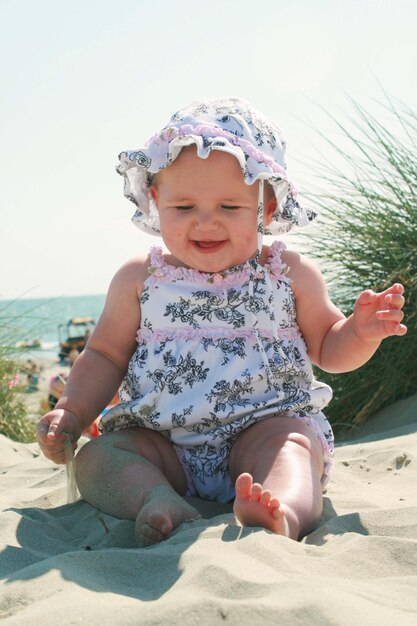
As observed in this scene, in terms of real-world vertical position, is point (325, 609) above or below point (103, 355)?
below

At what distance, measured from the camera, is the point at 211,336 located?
2.85 metres

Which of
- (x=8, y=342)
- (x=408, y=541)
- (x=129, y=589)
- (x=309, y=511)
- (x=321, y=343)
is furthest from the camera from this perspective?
(x=8, y=342)

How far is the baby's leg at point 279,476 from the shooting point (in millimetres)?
2014

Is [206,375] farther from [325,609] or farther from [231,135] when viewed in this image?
[325,609]

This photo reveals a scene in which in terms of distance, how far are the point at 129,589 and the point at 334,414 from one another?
3117 millimetres

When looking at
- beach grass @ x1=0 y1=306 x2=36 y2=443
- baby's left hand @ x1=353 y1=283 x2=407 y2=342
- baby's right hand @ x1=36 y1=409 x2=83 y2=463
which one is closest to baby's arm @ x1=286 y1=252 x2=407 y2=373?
baby's left hand @ x1=353 y1=283 x2=407 y2=342

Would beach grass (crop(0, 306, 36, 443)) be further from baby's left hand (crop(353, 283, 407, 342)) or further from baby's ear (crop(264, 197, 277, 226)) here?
baby's left hand (crop(353, 283, 407, 342))

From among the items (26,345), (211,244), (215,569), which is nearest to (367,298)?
(211,244)

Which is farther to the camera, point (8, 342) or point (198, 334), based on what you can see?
point (8, 342)

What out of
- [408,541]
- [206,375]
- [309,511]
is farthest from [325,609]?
[206,375]

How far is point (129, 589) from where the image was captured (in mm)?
1679

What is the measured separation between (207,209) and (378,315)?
649mm

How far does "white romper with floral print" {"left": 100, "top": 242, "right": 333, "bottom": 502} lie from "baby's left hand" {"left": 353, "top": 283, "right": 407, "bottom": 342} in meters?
0.31

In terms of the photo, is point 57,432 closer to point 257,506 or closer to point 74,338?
point 257,506
